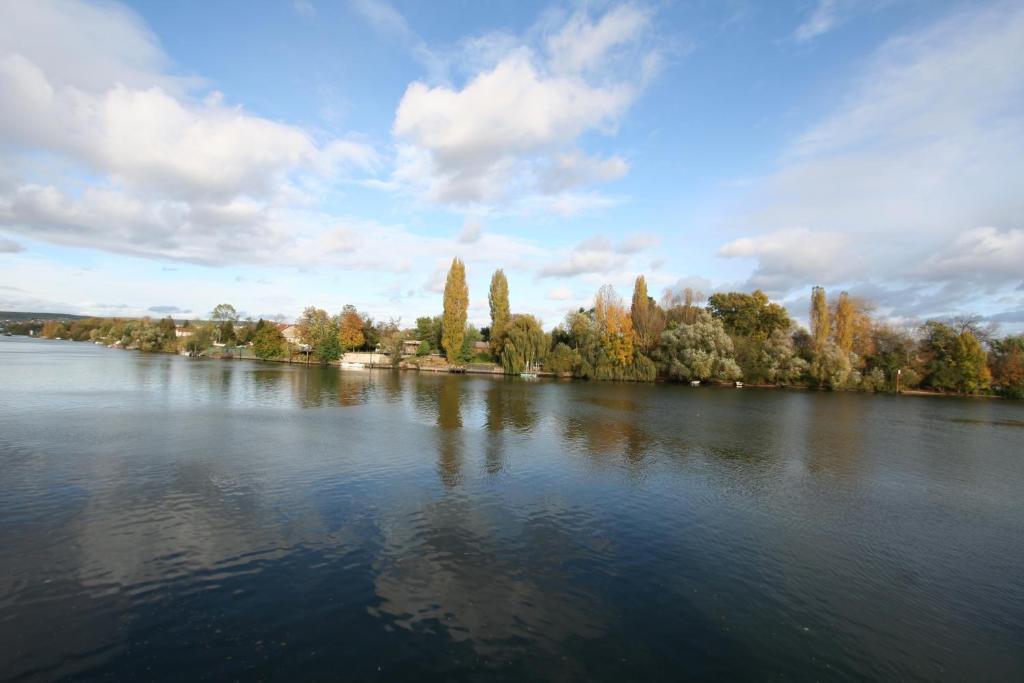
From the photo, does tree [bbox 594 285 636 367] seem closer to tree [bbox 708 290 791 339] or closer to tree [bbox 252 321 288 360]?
tree [bbox 708 290 791 339]

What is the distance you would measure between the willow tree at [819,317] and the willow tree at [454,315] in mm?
43700

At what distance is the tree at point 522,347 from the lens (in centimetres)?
6328

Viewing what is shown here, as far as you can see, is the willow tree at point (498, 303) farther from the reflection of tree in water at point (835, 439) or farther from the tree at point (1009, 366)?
the tree at point (1009, 366)

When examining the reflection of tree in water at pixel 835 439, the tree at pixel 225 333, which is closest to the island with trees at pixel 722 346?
the reflection of tree in water at pixel 835 439

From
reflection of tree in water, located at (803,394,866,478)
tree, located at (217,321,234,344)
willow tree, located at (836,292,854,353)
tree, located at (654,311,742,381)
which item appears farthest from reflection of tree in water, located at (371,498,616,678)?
tree, located at (217,321,234,344)

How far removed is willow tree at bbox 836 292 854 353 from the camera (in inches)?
2406

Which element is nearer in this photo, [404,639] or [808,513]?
[404,639]

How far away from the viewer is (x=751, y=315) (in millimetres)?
66438

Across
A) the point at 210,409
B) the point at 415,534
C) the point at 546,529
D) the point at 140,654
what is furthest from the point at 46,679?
the point at 210,409

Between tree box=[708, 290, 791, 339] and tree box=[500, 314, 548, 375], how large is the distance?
25.1 metres

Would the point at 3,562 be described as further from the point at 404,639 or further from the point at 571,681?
the point at 571,681

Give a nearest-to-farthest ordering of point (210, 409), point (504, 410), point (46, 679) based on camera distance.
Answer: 1. point (46, 679)
2. point (210, 409)
3. point (504, 410)

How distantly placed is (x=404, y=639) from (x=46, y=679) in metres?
4.01

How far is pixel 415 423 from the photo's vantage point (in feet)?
79.0
